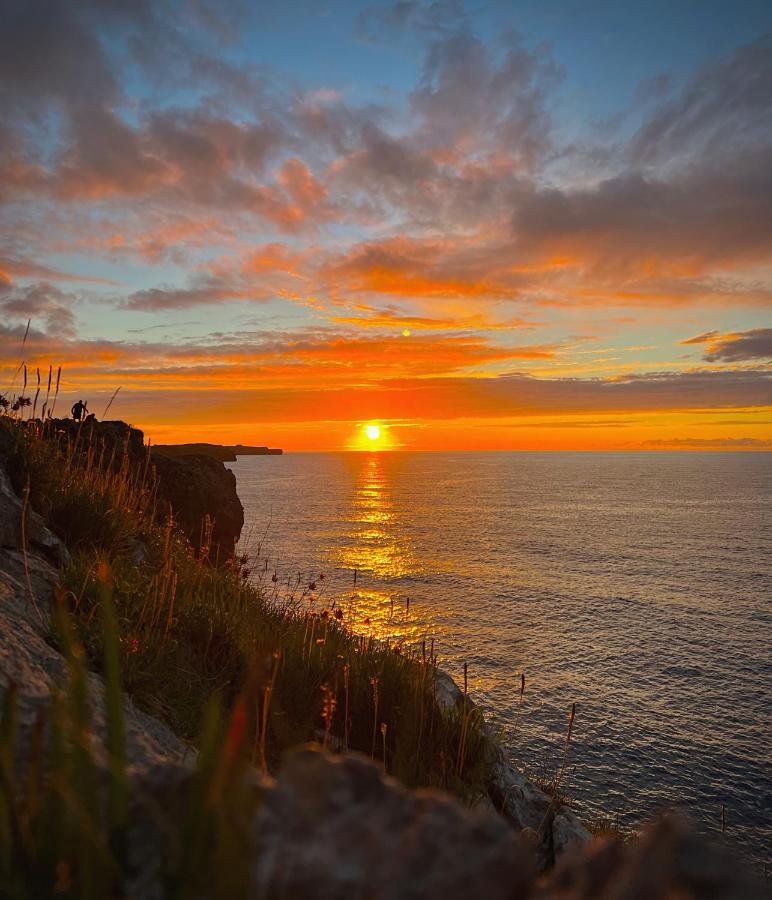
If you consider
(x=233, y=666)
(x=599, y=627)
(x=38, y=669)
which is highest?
(x=38, y=669)

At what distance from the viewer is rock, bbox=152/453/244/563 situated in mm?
22922

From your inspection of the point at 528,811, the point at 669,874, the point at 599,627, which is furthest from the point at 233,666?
the point at 599,627

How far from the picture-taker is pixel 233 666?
690 centimetres

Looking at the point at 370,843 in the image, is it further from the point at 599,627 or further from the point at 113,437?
the point at 599,627

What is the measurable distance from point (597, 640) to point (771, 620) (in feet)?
44.3

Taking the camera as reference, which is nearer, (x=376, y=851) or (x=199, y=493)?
(x=376, y=851)

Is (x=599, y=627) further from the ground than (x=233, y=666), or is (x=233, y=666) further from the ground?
(x=233, y=666)

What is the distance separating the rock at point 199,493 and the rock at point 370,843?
2170 centimetres

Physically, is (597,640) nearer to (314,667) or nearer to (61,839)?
(314,667)

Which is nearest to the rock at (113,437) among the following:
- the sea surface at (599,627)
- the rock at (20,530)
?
the sea surface at (599,627)

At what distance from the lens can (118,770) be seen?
4.01 feet

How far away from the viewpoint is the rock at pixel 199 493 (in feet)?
75.2

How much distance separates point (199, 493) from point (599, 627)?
28.1m

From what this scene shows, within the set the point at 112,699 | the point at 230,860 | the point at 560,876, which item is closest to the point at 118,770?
the point at 112,699
